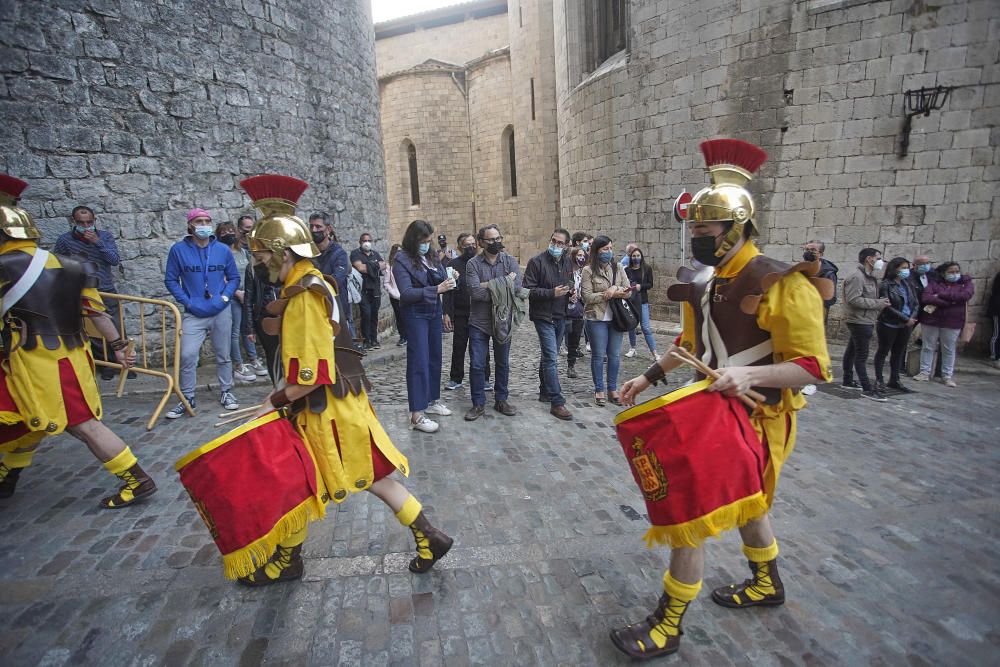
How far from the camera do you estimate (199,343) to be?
5820 mm

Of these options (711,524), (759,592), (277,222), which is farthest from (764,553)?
(277,222)

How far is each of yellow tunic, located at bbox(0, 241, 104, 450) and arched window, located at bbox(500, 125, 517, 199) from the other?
69.8 feet

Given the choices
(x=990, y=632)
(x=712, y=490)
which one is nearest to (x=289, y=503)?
(x=712, y=490)

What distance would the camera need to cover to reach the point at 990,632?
2.60 m

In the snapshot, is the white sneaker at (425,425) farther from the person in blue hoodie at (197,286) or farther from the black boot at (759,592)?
the black boot at (759,592)

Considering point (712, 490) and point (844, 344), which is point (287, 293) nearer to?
point (712, 490)

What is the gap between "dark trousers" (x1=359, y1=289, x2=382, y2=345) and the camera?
9.38 metres

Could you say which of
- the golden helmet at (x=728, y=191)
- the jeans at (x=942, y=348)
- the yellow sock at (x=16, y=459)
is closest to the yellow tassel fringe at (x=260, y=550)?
the golden helmet at (x=728, y=191)

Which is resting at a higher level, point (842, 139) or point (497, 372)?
point (842, 139)

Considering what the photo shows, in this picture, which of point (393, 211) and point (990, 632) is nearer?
point (990, 632)

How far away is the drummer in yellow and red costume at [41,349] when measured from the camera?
3.35 metres

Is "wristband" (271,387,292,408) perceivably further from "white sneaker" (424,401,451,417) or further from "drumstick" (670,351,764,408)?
"white sneaker" (424,401,451,417)

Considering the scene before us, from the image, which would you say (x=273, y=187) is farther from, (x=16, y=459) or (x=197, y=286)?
(x=197, y=286)

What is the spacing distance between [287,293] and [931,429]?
6491mm
